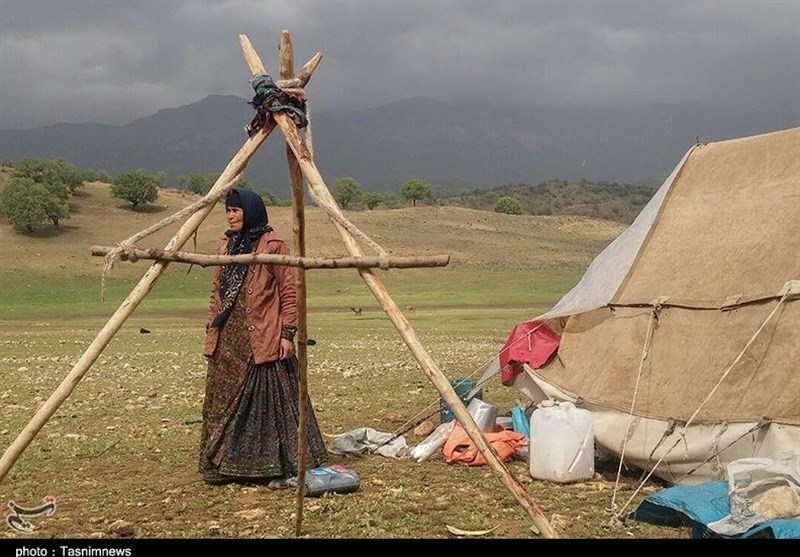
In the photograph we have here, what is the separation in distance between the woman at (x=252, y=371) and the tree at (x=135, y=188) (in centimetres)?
5972

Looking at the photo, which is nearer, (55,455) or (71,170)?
(55,455)

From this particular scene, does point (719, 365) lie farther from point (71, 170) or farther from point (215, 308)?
point (71, 170)

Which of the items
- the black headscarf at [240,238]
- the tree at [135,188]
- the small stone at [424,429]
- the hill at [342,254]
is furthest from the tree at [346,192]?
the black headscarf at [240,238]

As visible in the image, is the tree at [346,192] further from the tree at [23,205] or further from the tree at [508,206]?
the tree at [23,205]

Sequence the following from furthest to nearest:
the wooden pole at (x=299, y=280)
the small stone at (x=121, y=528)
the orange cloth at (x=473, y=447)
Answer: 1. the orange cloth at (x=473, y=447)
2. the small stone at (x=121, y=528)
3. the wooden pole at (x=299, y=280)

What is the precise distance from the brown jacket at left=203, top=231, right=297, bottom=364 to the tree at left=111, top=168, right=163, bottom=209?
2355 inches

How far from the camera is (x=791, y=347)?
20.3 feet

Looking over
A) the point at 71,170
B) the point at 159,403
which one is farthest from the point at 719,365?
the point at 71,170

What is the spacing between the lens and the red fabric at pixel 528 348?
26.9 ft

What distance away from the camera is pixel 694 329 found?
22.6ft

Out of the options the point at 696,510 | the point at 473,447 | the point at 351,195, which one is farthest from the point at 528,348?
the point at 351,195

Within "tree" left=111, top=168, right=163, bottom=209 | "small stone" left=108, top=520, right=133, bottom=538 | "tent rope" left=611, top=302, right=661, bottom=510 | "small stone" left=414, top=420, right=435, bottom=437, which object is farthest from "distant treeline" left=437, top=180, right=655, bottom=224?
"small stone" left=108, top=520, right=133, bottom=538

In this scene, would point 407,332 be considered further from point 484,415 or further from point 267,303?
point 484,415

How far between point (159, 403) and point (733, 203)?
24.4 ft
